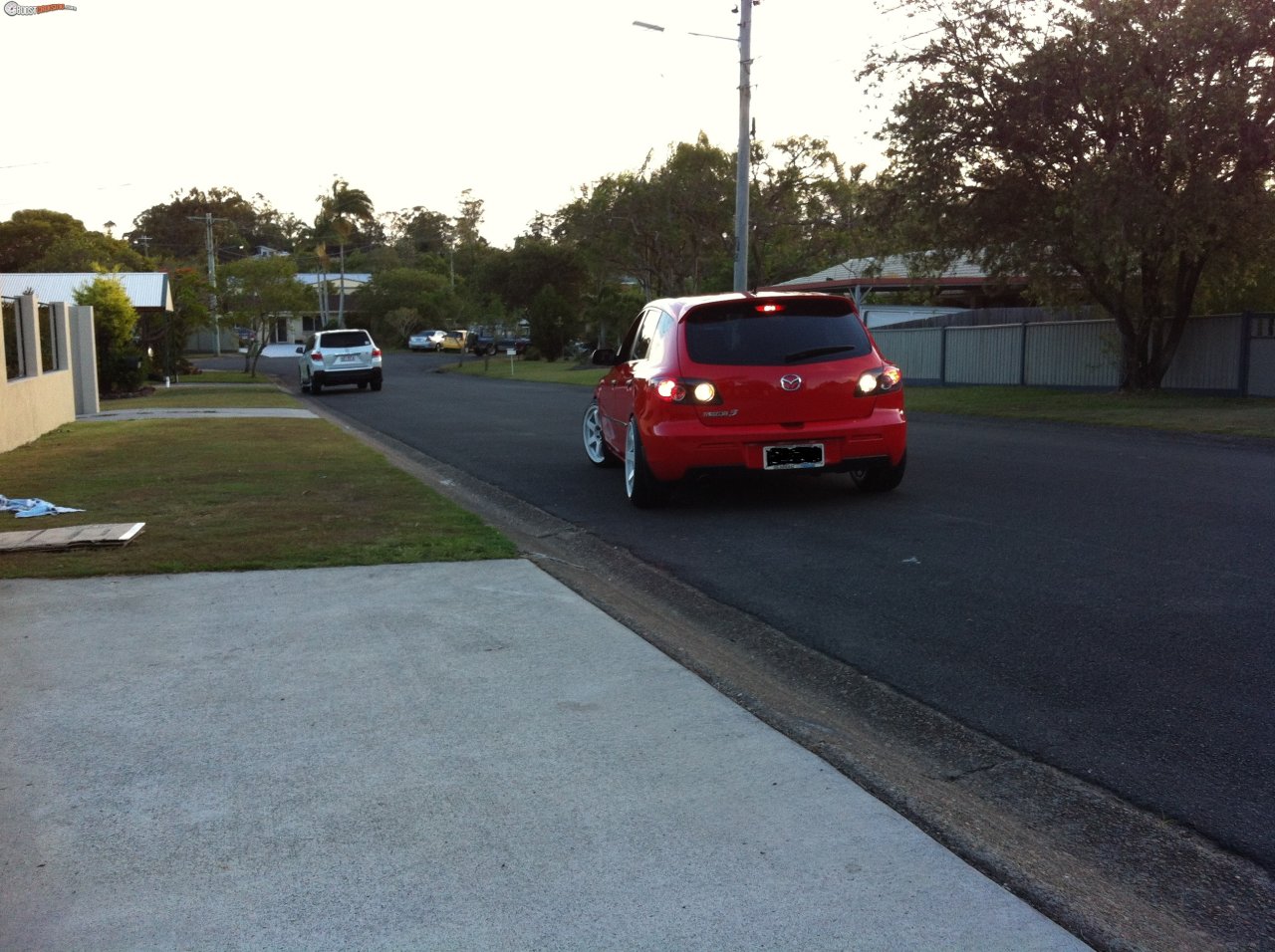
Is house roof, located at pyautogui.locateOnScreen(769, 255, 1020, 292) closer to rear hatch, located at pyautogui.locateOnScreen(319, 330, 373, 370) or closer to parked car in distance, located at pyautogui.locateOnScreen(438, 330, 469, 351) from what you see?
rear hatch, located at pyautogui.locateOnScreen(319, 330, 373, 370)

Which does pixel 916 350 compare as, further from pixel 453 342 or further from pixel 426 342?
pixel 453 342

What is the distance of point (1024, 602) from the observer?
6.05 m

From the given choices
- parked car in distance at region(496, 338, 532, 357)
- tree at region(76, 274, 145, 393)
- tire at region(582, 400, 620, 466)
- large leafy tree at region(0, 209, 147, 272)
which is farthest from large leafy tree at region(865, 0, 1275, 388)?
large leafy tree at region(0, 209, 147, 272)

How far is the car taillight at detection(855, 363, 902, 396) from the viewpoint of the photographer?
9211 millimetres

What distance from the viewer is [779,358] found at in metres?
9.19

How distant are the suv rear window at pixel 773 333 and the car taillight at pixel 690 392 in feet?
0.68

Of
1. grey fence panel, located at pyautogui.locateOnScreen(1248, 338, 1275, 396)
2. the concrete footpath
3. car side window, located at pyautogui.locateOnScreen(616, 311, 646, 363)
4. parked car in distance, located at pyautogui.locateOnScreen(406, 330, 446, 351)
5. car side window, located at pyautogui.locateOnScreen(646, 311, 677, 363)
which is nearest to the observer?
the concrete footpath

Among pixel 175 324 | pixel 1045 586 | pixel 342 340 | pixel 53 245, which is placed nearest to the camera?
pixel 1045 586

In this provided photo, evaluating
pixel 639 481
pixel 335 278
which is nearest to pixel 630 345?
pixel 639 481

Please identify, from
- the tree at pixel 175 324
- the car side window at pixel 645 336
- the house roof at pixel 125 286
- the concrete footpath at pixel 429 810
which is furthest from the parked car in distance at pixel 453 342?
the concrete footpath at pixel 429 810

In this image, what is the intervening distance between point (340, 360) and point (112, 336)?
18.8 feet

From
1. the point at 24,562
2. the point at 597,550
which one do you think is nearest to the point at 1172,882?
the point at 597,550

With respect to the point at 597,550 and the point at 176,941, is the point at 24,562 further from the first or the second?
the point at 176,941

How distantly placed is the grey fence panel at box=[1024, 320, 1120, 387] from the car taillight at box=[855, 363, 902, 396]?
59.1 feet
